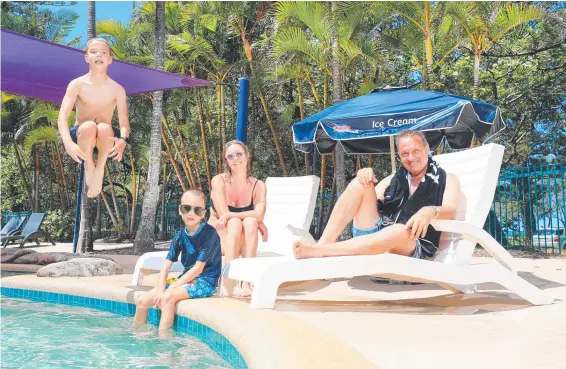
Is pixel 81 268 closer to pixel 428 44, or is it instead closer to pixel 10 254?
pixel 10 254

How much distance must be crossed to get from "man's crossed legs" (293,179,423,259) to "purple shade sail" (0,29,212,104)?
12.7ft

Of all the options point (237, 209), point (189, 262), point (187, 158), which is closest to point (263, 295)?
point (189, 262)

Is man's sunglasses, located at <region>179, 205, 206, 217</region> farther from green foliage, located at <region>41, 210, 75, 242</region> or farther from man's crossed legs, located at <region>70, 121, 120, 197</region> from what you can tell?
green foliage, located at <region>41, 210, 75, 242</region>

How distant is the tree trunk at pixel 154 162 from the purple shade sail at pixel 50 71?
3266mm

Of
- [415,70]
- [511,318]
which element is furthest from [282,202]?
[415,70]

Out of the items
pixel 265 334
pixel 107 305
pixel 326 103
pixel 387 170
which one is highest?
pixel 326 103

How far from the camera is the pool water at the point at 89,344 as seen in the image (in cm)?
310

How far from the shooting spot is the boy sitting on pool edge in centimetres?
375

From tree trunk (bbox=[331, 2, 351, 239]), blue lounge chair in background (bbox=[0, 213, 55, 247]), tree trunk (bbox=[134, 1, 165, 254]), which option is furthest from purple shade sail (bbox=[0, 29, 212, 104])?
blue lounge chair in background (bbox=[0, 213, 55, 247])

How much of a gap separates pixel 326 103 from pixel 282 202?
31.9 ft

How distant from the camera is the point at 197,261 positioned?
3.76 metres

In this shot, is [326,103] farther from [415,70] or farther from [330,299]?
[330,299]

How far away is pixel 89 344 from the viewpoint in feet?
11.8

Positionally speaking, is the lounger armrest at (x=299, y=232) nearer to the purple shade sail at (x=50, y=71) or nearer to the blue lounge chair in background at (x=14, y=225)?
the purple shade sail at (x=50, y=71)
